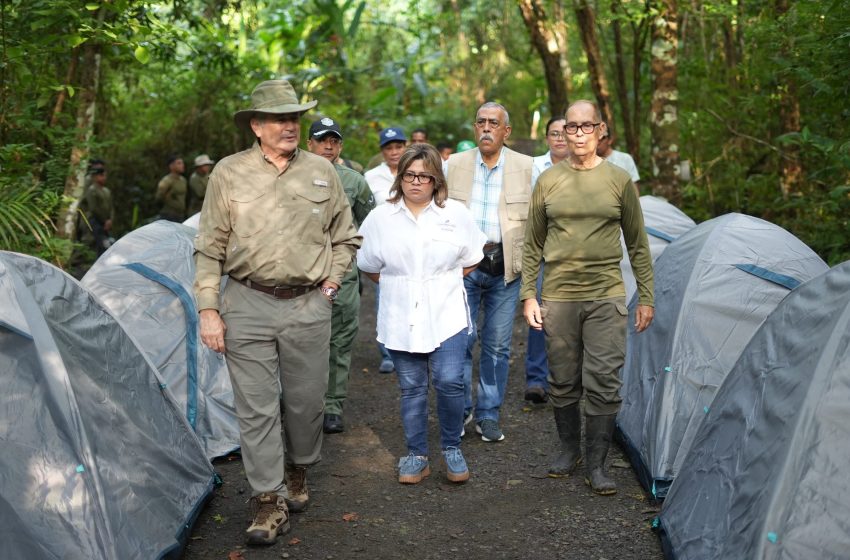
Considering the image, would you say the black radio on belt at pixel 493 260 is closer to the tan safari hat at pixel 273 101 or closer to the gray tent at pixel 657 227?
the gray tent at pixel 657 227

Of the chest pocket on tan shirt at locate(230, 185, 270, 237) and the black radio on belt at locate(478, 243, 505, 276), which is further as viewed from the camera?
the black radio on belt at locate(478, 243, 505, 276)

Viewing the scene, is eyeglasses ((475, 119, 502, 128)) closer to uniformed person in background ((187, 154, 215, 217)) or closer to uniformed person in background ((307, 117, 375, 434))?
uniformed person in background ((307, 117, 375, 434))

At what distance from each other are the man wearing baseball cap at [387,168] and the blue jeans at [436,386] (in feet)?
9.26

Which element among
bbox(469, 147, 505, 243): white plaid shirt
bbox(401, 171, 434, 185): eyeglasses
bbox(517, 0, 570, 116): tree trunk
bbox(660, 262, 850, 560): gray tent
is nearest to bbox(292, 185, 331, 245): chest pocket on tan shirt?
bbox(401, 171, 434, 185): eyeglasses

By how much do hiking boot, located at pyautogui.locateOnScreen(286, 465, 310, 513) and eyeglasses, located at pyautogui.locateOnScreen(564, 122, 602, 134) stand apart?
237 cm

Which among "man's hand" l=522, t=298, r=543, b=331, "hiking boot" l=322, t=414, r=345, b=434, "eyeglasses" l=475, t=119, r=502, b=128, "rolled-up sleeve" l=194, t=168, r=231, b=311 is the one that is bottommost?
"hiking boot" l=322, t=414, r=345, b=434

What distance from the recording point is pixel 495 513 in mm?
5406

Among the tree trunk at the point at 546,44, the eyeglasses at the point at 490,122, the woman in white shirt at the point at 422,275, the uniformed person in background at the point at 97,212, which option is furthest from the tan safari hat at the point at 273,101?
the uniformed person in background at the point at 97,212

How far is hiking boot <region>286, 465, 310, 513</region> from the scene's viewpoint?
5.39m

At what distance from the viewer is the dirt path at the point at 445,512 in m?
4.88

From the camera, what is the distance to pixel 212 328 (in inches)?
189

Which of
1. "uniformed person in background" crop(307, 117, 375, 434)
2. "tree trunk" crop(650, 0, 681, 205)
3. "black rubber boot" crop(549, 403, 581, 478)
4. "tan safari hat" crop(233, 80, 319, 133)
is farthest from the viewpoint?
"tree trunk" crop(650, 0, 681, 205)

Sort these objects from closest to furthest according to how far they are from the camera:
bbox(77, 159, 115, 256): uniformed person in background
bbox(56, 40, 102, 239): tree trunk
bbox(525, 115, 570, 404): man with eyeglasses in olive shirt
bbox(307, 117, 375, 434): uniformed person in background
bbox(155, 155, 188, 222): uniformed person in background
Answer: bbox(307, 117, 375, 434): uniformed person in background, bbox(525, 115, 570, 404): man with eyeglasses in olive shirt, bbox(56, 40, 102, 239): tree trunk, bbox(77, 159, 115, 256): uniformed person in background, bbox(155, 155, 188, 222): uniformed person in background

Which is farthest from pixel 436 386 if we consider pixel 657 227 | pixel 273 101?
pixel 657 227
